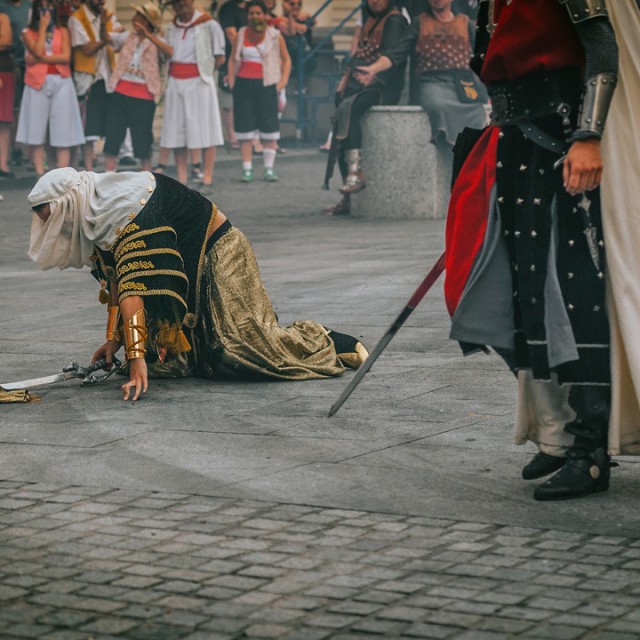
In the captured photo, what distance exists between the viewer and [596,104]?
4.64 meters

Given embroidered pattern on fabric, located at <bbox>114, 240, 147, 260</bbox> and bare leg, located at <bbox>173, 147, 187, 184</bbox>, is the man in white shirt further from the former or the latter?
embroidered pattern on fabric, located at <bbox>114, 240, 147, 260</bbox>

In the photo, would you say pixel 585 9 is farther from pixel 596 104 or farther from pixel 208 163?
pixel 208 163

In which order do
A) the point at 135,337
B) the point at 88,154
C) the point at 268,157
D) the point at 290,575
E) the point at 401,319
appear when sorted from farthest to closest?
the point at 268,157, the point at 88,154, the point at 135,337, the point at 401,319, the point at 290,575

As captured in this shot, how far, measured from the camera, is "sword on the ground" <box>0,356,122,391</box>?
6.80 metres

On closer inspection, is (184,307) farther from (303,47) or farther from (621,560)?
(303,47)

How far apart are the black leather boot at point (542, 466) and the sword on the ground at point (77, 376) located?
249 cm

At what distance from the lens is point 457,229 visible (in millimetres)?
5078

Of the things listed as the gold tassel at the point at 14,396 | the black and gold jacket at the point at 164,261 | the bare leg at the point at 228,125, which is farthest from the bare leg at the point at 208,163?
the gold tassel at the point at 14,396

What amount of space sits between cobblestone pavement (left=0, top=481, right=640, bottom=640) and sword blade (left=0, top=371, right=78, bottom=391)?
1.88m

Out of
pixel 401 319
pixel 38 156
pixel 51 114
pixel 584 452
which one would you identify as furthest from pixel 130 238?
pixel 38 156

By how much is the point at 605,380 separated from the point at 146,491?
1.44m

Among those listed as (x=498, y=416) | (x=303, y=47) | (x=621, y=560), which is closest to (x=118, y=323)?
(x=498, y=416)

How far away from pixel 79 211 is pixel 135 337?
586 mm

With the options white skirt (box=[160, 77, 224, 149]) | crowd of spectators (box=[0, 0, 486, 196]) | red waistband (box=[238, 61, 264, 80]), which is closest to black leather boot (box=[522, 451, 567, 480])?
crowd of spectators (box=[0, 0, 486, 196])
